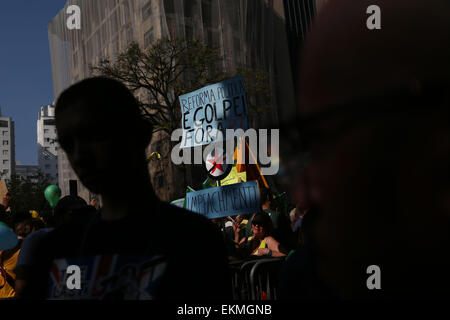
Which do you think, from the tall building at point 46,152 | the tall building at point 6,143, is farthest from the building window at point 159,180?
the tall building at point 6,143

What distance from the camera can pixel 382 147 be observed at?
0.45 metres

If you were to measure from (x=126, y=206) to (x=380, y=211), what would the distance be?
2.47ft

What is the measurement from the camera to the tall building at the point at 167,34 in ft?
65.7

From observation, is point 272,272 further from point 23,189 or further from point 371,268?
point 23,189

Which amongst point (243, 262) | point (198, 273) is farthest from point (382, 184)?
point (243, 262)

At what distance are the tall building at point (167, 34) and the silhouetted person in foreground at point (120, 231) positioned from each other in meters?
18.3

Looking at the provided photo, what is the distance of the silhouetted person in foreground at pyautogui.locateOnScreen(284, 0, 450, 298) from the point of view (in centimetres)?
44

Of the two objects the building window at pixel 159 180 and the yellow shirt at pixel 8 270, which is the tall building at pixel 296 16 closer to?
the building window at pixel 159 180

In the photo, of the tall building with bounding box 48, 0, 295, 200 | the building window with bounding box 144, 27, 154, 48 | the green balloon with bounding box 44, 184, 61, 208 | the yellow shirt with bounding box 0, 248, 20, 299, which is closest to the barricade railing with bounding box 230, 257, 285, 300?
the yellow shirt with bounding box 0, 248, 20, 299

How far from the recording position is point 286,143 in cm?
56

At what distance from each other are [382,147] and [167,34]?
20.7 metres

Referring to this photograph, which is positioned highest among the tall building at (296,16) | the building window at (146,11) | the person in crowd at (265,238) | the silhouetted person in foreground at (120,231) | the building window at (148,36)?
the tall building at (296,16)

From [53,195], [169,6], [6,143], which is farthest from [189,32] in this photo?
[6,143]

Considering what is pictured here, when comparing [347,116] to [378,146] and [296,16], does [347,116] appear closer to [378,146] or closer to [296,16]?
[378,146]
